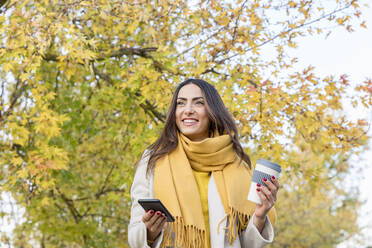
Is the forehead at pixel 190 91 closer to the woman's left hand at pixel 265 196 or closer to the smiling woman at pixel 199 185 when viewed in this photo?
the smiling woman at pixel 199 185

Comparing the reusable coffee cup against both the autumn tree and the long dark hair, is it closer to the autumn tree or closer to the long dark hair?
the long dark hair

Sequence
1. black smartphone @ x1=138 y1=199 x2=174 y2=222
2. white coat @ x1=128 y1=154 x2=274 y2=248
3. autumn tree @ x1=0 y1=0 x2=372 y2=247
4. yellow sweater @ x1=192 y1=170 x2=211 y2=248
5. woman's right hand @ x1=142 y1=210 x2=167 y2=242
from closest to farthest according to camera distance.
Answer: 1. black smartphone @ x1=138 y1=199 x2=174 y2=222
2. woman's right hand @ x1=142 y1=210 x2=167 y2=242
3. white coat @ x1=128 y1=154 x2=274 y2=248
4. yellow sweater @ x1=192 y1=170 x2=211 y2=248
5. autumn tree @ x1=0 y1=0 x2=372 y2=247

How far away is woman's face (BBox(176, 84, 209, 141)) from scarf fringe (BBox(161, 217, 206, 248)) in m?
0.53

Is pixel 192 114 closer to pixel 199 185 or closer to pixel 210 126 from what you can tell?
pixel 210 126

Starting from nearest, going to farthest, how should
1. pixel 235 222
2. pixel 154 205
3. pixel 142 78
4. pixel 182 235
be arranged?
pixel 154 205
pixel 182 235
pixel 235 222
pixel 142 78

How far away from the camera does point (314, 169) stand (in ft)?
16.8

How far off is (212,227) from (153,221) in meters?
0.36

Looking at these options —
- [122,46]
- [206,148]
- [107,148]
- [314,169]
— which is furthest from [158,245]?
[107,148]

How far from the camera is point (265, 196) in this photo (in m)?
2.16

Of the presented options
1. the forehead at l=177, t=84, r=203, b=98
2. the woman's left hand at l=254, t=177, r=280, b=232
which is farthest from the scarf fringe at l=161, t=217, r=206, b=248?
the forehead at l=177, t=84, r=203, b=98

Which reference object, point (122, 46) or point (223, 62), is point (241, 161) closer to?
point (223, 62)

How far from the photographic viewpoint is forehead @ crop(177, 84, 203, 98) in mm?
2637

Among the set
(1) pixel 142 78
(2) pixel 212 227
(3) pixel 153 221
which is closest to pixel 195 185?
(2) pixel 212 227

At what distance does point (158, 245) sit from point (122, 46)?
3.98 meters
